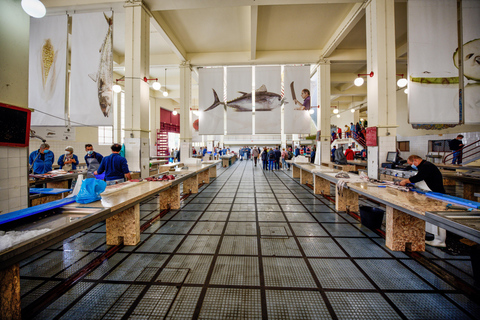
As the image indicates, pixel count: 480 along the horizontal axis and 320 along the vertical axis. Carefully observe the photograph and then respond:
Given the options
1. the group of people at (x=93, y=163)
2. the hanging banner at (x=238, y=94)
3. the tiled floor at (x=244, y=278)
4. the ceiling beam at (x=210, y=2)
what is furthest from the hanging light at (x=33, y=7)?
the hanging banner at (x=238, y=94)

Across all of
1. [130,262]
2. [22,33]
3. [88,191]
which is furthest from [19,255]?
[22,33]

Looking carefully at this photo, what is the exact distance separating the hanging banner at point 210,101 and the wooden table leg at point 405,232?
7.36 m

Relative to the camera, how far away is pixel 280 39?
846 centimetres

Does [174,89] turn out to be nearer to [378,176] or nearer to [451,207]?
[378,176]

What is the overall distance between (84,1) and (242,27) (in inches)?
205

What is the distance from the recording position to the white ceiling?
19.1 ft

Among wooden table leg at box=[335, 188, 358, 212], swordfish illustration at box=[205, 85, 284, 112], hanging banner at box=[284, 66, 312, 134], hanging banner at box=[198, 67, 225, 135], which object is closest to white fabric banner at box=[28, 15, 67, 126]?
hanging banner at box=[198, 67, 225, 135]

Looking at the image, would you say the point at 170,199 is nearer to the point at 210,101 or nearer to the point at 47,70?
the point at 47,70

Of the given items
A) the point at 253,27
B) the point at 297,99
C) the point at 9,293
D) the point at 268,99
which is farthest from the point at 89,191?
the point at 297,99

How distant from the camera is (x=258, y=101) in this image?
29.0ft

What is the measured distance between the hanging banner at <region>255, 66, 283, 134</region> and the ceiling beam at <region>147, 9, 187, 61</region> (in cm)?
366

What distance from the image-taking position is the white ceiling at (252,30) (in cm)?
581

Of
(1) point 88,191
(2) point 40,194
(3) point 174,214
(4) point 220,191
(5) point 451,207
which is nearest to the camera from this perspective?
(5) point 451,207

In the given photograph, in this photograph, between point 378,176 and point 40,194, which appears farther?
point 378,176
